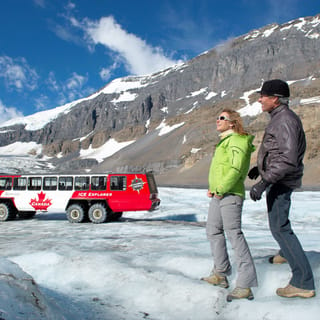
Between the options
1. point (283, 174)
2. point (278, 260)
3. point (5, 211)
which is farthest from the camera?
point (5, 211)

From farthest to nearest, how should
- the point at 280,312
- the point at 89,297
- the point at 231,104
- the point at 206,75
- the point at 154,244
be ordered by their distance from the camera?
the point at 206,75 → the point at 231,104 → the point at 154,244 → the point at 89,297 → the point at 280,312

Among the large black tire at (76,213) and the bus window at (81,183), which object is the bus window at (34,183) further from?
the large black tire at (76,213)

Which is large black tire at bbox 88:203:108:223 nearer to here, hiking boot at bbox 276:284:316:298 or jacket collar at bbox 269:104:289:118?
hiking boot at bbox 276:284:316:298

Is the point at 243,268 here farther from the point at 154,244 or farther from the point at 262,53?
the point at 262,53

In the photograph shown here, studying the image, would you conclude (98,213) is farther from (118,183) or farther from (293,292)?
(293,292)

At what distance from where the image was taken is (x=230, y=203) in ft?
12.5

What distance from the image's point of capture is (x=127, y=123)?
197 meters

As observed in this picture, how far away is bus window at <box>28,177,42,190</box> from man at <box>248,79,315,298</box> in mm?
13065

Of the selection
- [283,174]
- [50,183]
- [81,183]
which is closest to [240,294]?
[283,174]

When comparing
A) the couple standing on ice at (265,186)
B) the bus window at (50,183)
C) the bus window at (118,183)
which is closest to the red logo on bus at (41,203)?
the bus window at (50,183)

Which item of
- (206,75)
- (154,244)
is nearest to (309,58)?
(206,75)

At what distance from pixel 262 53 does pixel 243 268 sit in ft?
619

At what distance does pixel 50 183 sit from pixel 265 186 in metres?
12.8

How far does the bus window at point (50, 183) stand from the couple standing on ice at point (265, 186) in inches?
466
